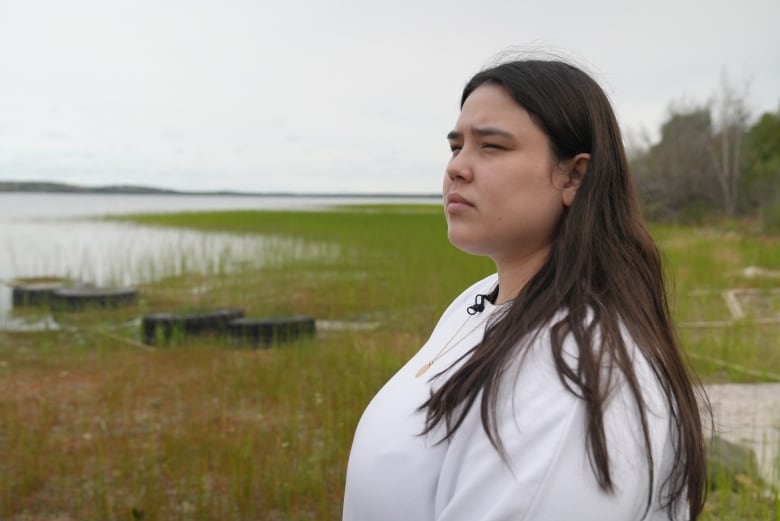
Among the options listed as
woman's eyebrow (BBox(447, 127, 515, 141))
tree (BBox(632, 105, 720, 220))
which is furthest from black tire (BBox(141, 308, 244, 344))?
tree (BBox(632, 105, 720, 220))

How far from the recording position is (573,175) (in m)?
1.22

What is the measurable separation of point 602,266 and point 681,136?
1183 inches

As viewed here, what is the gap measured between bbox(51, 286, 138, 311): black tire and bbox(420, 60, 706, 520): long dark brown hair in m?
9.27

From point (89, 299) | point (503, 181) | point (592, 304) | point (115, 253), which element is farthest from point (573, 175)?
point (115, 253)

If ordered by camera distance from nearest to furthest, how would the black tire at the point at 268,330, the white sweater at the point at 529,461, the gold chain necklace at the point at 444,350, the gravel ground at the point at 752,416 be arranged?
the white sweater at the point at 529,461 → the gold chain necklace at the point at 444,350 → the gravel ground at the point at 752,416 → the black tire at the point at 268,330

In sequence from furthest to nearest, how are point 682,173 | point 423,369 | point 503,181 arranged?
point 682,173 → point 423,369 → point 503,181

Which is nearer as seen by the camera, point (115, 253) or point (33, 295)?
point (33, 295)

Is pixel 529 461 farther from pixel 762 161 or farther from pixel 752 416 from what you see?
pixel 762 161

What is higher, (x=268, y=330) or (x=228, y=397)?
(x=228, y=397)

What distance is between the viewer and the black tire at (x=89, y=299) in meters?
9.53

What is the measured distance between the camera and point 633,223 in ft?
4.06

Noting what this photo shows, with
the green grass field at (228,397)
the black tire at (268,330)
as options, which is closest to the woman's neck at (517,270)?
the green grass field at (228,397)

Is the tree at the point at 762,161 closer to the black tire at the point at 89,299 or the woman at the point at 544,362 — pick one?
the black tire at the point at 89,299

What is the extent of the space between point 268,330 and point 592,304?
6.32m
